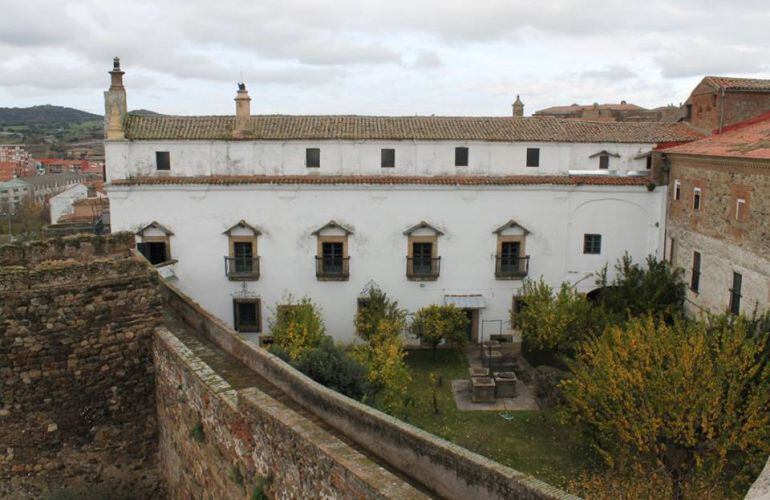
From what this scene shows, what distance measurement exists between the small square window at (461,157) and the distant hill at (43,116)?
18967cm

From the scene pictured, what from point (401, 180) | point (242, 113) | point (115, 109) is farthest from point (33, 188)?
point (401, 180)

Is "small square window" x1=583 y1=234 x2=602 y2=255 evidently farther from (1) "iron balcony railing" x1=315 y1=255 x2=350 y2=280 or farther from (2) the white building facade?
(1) "iron balcony railing" x1=315 y1=255 x2=350 y2=280

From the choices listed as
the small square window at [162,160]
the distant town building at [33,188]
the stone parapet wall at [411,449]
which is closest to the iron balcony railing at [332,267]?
the small square window at [162,160]

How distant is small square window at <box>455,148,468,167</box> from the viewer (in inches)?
906

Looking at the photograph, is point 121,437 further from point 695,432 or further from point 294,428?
point 695,432


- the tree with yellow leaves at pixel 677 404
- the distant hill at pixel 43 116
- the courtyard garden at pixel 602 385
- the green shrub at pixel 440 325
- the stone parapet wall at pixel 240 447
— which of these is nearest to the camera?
the stone parapet wall at pixel 240 447

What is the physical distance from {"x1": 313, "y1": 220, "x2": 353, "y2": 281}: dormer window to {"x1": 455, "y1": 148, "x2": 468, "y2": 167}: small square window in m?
4.65

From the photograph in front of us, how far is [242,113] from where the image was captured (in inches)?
891

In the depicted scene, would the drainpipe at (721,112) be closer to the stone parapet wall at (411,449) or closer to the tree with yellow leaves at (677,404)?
the tree with yellow leaves at (677,404)

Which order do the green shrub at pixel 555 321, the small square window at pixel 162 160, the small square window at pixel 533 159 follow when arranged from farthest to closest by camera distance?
1. the small square window at pixel 533 159
2. the small square window at pixel 162 160
3. the green shrub at pixel 555 321

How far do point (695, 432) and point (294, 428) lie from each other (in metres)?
8.71

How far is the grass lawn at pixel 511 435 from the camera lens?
14.7 m

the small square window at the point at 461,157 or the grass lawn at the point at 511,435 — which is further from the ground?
the small square window at the point at 461,157

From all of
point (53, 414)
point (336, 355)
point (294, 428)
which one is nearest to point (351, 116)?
point (336, 355)
